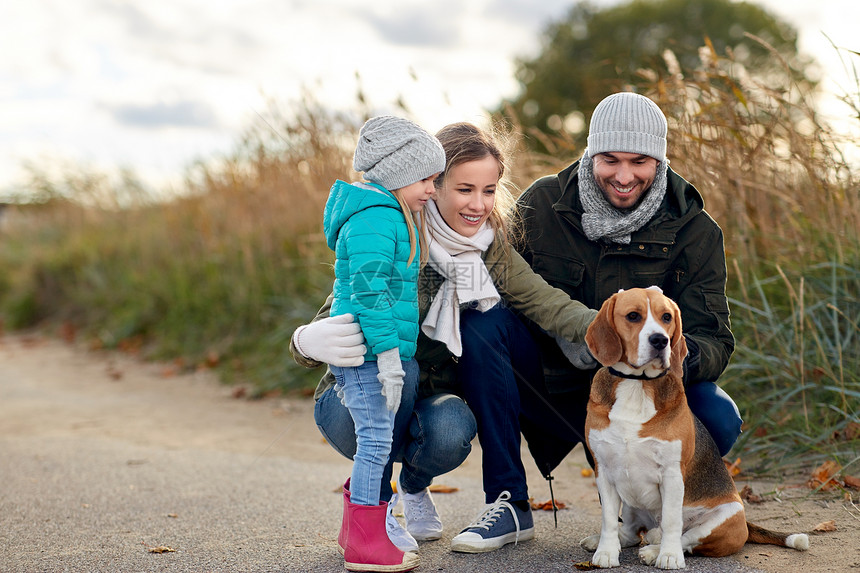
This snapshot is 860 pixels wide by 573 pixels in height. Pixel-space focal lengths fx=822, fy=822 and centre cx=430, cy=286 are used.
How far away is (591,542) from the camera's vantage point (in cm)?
324

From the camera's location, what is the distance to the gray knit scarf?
11.5ft

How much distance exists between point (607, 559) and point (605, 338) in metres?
0.80

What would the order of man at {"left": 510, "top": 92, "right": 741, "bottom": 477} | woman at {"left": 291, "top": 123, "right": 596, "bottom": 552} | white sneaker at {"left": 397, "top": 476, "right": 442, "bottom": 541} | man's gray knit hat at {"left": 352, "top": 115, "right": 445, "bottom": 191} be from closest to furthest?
1. man's gray knit hat at {"left": 352, "top": 115, "right": 445, "bottom": 191}
2. woman at {"left": 291, "top": 123, "right": 596, "bottom": 552}
3. man at {"left": 510, "top": 92, "right": 741, "bottom": 477}
4. white sneaker at {"left": 397, "top": 476, "right": 442, "bottom": 541}

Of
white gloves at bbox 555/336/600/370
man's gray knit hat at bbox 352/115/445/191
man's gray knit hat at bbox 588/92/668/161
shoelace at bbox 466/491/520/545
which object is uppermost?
man's gray knit hat at bbox 588/92/668/161

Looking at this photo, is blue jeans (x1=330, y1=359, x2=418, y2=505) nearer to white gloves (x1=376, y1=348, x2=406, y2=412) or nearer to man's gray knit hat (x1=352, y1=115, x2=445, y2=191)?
white gloves (x1=376, y1=348, x2=406, y2=412)

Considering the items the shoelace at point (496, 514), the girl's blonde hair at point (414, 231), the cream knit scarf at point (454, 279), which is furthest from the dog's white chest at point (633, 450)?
the girl's blonde hair at point (414, 231)

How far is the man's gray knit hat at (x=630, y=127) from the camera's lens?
345 centimetres

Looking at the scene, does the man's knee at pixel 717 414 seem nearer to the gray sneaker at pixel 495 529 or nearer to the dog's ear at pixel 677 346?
the dog's ear at pixel 677 346

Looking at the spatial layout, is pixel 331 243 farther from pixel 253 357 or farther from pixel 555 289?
pixel 253 357

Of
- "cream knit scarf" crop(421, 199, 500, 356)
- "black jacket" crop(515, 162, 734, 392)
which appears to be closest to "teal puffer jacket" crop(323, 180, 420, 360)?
"cream knit scarf" crop(421, 199, 500, 356)

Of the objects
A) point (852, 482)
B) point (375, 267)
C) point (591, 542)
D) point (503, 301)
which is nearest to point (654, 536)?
point (591, 542)

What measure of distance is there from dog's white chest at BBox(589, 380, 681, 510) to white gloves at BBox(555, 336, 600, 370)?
1.30 feet

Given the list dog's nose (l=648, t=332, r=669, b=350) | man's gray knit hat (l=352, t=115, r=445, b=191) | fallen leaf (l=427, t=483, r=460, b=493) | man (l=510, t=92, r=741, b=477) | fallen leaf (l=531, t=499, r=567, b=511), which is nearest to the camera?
dog's nose (l=648, t=332, r=669, b=350)

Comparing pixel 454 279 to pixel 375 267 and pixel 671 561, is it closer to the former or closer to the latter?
pixel 375 267
